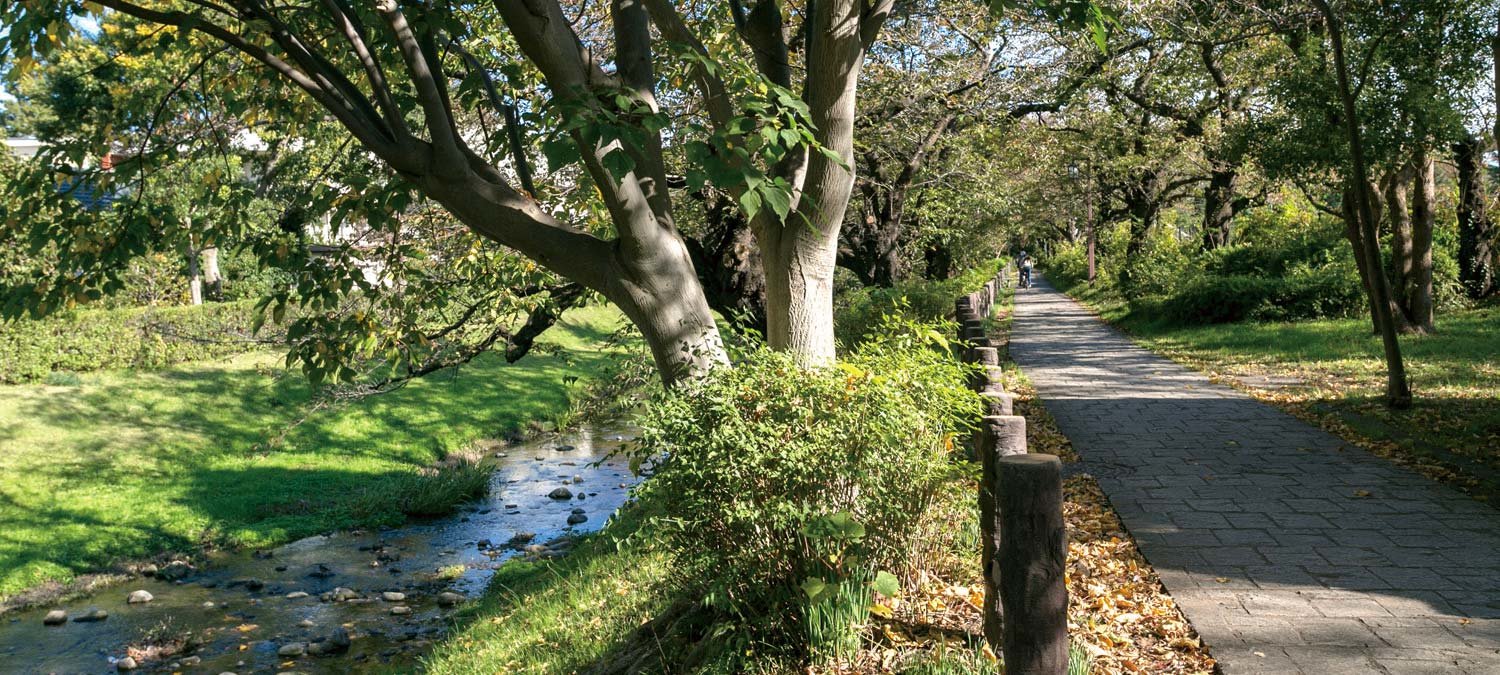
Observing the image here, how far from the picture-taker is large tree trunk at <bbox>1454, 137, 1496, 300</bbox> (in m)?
19.8

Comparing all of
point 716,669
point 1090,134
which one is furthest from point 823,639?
point 1090,134

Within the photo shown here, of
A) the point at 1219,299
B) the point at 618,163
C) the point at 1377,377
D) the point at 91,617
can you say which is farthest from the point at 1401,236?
the point at 91,617

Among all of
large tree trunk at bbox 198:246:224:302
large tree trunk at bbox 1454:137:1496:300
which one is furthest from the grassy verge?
large tree trunk at bbox 198:246:224:302

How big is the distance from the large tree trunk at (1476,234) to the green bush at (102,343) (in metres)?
21.9

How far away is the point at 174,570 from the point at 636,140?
1072 cm

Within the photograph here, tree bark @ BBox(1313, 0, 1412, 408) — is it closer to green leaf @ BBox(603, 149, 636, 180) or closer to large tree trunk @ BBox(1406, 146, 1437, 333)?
large tree trunk @ BBox(1406, 146, 1437, 333)

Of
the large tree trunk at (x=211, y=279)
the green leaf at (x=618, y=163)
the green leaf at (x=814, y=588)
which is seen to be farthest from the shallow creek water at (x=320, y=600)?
the large tree trunk at (x=211, y=279)

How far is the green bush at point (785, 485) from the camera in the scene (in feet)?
14.1

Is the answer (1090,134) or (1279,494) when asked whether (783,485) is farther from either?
(1090,134)

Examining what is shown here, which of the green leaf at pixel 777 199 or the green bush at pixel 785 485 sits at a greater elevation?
the green leaf at pixel 777 199

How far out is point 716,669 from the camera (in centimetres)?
446

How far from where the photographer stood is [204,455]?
1638cm

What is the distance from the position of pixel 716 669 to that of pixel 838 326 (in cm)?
896

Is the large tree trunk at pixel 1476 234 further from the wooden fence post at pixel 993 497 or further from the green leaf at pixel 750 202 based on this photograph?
the green leaf at pixel 750 202
